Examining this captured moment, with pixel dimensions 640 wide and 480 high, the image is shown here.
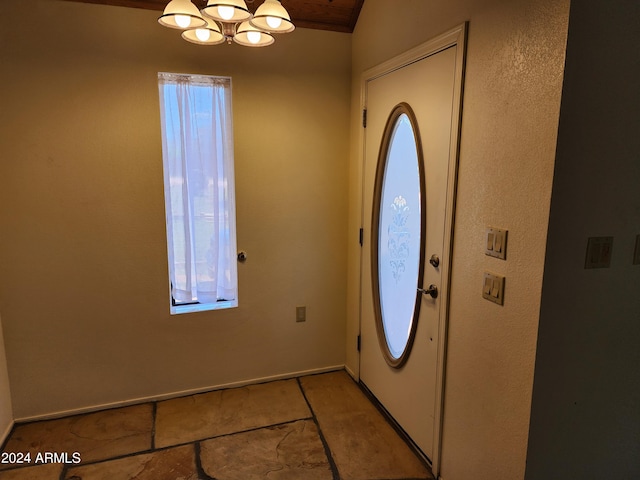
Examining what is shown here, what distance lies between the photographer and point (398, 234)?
2.24 meters

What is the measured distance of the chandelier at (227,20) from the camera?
1.54 meters

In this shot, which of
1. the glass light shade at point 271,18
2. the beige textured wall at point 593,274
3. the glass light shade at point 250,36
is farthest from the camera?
the glass light shade at point 250,36

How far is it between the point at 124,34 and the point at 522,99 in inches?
83.1

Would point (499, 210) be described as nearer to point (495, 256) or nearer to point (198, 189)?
point (495, 256)

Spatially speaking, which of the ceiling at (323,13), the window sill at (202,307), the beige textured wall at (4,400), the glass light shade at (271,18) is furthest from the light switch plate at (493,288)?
the beige textured wall at (4,400)

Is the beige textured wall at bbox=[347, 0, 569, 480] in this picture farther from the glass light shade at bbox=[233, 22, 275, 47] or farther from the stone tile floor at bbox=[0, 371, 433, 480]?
the glass light shade at bbox=[233, 22, 275, 47]

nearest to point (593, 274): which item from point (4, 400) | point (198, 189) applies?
point (198, 189)

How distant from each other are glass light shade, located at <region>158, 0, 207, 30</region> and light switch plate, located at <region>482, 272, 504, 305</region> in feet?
5.04

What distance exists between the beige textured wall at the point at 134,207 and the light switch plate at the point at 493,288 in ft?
4.63

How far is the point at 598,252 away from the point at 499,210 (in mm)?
343

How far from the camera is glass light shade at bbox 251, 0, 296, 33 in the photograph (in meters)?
1.56

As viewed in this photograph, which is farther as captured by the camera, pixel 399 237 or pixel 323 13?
pixel 323 13

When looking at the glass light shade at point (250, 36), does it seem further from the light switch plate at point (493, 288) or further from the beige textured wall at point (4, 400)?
the beige textured wall at point (4, 400)

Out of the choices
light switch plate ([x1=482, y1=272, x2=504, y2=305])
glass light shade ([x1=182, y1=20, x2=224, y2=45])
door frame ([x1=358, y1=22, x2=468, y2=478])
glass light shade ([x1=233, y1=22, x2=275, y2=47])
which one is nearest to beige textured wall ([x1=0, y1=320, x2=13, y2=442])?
glass light shade ([x1=182, y1=20, x2=224, y2=45])
